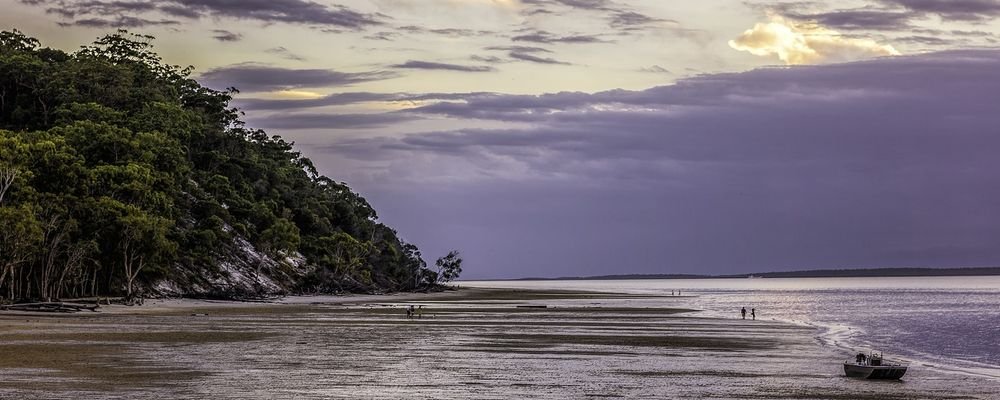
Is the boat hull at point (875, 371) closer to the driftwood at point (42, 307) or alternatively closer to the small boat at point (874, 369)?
the small boat at point (874, 369)

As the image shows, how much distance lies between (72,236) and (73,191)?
3624 mm

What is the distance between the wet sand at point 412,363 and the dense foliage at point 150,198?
20474 millimetres

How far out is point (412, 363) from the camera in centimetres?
3588

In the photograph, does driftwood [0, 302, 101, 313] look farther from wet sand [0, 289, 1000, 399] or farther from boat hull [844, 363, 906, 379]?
boat hull [844, 363, 906, 379]

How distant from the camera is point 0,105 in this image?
130500mm

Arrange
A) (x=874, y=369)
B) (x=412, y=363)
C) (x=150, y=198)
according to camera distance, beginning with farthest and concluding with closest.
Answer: (x=150, y=198) < (x=412, y=363) < (x=874, y=369)

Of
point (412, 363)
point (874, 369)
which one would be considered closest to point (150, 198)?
point (412, 363)

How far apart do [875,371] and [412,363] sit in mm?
14939

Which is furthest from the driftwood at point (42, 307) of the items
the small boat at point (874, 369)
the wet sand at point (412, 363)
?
the small boat at point (874, 369)

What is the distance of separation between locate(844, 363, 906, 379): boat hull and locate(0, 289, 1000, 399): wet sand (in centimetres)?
47

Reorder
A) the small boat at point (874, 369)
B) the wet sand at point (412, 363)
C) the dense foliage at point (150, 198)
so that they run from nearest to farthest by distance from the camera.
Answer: the wet sand at point (412, 363) → the small boat at point (874, 369) → the dense foliage at point (150, 198)

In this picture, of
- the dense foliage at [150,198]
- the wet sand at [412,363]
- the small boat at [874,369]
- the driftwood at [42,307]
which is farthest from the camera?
the dense foliage at [150,198]

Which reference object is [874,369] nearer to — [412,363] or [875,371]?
[875,371]

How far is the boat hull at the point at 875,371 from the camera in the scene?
3434 cm
